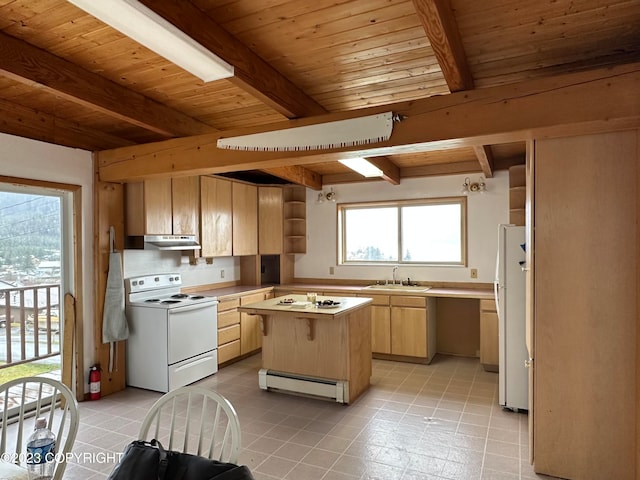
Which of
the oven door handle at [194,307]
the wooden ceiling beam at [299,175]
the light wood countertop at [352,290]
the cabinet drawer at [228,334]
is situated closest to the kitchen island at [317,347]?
the oven door handle at [194,307]

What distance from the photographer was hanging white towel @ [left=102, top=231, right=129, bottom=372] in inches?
156

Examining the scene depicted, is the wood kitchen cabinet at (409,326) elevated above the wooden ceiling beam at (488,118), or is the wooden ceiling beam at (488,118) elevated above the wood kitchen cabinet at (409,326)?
the wooden ceiling beam at (488,118)

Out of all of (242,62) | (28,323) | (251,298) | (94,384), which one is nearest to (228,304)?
(251,298)

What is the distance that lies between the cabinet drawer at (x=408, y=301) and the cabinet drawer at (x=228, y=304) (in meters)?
1.90

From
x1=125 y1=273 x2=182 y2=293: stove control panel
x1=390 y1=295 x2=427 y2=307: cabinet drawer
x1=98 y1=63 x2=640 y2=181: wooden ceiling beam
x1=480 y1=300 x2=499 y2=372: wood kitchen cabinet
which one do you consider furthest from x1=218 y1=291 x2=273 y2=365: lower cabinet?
x1=480 y1=300 x2=499 y2=372: wood kitchen cabinet

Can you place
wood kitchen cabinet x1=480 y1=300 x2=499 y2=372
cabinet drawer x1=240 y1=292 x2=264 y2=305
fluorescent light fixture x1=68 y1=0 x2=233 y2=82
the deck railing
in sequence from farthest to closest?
→ cabinet drawer x1=240 y1=292 x2=264 y2=305, wood kitchen cabinet x1=480 y1=300 x2=499 y2=372, the deck railing, fluorescent light fixture x1=68 y1=0 x2=233 y2=82

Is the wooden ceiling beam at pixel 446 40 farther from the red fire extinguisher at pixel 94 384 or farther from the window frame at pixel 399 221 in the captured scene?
the red fire extinguisher at pixel 94 384

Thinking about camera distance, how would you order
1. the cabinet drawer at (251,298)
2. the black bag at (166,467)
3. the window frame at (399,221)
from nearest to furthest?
the black bag at (166,467) → the cabinet drawer at (251,298) → the window frame at (399,221)

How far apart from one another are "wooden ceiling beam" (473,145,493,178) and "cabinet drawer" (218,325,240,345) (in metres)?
3.34

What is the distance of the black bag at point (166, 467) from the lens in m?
1.20

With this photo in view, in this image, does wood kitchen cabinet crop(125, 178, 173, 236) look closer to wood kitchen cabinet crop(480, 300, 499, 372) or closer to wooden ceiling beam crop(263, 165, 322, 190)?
wooden ceiling beam crop(263, 165, 322, 190)

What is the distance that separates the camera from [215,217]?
16.6 ft

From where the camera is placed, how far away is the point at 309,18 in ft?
6.99

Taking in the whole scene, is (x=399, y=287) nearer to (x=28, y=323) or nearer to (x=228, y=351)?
(x=228, y=351)
